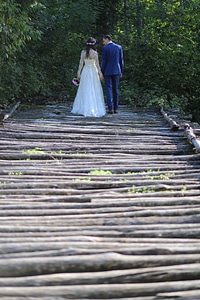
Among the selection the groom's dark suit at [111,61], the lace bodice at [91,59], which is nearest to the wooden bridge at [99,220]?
the groom's dark suit at [111,61]

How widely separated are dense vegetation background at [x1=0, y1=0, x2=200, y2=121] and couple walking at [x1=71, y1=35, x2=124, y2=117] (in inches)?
57.5

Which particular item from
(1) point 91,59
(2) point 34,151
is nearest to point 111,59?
(1) point 91,59

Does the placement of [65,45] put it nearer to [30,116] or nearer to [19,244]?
[30,116]

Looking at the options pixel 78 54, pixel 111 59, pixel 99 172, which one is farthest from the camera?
pixel 78 54

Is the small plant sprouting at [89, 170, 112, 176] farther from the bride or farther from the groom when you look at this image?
the groom

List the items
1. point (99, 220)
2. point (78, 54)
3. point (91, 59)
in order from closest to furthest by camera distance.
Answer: point (99, 220) < point (91, 59) < point (78, 54)

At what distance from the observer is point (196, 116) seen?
43.6ft

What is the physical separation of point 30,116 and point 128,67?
634 centimetres

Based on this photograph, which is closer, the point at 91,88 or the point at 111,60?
the point at 111,60

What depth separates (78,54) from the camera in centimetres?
1598

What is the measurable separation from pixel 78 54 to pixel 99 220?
492 inches

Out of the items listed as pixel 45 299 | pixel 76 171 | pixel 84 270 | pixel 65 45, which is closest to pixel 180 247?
pixel 84 270

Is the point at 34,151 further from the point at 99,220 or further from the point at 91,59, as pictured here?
the point at 91,59

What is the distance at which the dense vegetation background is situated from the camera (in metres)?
13.3
